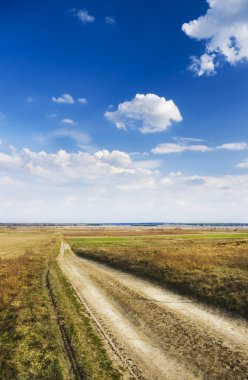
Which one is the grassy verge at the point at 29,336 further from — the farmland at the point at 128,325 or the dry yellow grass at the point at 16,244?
the dry yellow grass at the point at 16,244

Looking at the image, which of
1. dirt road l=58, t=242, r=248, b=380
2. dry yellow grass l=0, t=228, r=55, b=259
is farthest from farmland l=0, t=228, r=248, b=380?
dry yellow grass l=0, t=228, r=55, b=259

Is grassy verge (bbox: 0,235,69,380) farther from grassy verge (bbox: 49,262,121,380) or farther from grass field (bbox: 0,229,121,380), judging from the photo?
grassy verge (bbox: 49,262,121,380)

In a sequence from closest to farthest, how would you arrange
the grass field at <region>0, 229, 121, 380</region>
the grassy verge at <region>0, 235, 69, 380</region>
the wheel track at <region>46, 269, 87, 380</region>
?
the wheel track at <region>46, 269, 87, 380</region>, the grass field at <region>0, 229, 121, 380</region>, the grassy verge at <region>0, 235, 69, 380</region>

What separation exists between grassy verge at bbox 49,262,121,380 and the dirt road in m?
0.47

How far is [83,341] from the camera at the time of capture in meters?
13.1

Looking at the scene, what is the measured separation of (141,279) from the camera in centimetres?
2848

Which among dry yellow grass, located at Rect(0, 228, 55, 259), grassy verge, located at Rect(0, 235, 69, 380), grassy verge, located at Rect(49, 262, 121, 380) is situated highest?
grassy verge, located at Rect(49, 262, 121, 380)

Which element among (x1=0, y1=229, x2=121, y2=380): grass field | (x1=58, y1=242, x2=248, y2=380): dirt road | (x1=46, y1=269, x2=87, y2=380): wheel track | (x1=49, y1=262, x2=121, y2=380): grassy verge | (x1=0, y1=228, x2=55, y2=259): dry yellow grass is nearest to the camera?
(x1=46, y1=269, x2=87, y2=380): wheel track

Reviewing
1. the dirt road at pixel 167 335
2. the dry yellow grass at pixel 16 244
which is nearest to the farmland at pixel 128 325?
the dirt road at pixel 167 335

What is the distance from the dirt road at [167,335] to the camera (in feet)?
34.5

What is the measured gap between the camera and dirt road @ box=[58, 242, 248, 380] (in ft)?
34.5

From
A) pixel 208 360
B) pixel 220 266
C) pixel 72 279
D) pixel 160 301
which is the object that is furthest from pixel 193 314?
pixel 72 279

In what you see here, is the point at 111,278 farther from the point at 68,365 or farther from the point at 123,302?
the point at 68,365

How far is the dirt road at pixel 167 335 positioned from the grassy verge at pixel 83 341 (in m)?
0.47
